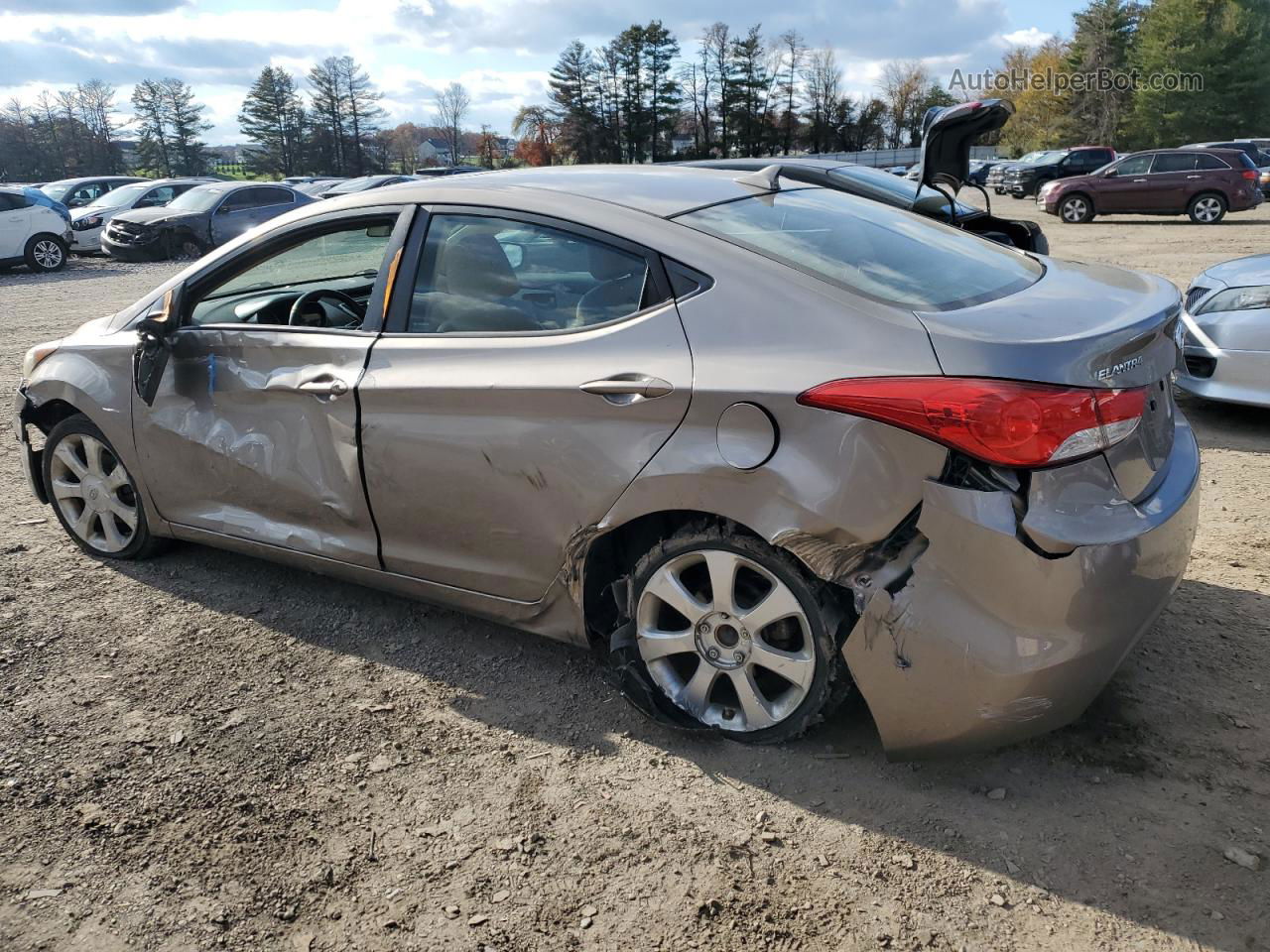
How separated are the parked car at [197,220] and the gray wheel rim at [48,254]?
97 centimetres

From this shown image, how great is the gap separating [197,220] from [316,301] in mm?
17882

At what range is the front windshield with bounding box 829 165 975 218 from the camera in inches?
287

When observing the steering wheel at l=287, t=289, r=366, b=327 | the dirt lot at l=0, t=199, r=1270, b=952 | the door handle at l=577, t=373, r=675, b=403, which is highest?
the steering wheel at l=287, t=289, r=366, b=327

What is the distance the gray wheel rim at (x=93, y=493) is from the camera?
4.20 meters

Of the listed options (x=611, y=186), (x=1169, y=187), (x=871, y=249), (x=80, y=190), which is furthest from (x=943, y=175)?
(x=80, y=190)

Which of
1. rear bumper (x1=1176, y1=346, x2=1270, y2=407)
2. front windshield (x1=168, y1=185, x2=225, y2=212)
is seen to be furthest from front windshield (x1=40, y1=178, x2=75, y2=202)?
rear bumper (x1=1176, y1=346, x2=1270, y2=407)

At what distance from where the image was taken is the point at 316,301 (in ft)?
12.6

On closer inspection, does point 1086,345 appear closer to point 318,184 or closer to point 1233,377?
point 1233,377

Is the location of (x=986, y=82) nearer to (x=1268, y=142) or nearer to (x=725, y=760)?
(x=1268, y=142)

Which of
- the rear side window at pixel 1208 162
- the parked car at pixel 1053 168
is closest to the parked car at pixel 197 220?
the rear side window at pixel 1208 162

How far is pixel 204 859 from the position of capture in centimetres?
251

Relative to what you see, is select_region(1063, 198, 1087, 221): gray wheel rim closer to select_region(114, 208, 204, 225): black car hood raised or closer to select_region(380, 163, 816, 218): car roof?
select_region(114, 208, 204, 225): black car hood raised

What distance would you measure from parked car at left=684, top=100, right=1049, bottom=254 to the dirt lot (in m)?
2.98

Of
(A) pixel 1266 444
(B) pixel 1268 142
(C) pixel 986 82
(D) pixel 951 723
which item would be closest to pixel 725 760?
(D) pixel 951 723
